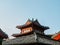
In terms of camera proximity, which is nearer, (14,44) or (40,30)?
(14,44)

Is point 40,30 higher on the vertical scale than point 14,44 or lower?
higher

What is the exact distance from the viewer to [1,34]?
23.9 metres

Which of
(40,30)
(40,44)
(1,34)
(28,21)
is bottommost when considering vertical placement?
(40,44)

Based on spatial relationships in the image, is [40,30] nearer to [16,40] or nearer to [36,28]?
[36,28]

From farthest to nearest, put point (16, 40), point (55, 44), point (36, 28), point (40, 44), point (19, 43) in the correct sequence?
point (36, 28) < point (55, 44) < point (16, 40) < point (19, 43) < point (40, 44)

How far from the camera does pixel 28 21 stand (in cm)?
3600

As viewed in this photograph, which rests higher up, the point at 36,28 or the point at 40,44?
the point at 36,28

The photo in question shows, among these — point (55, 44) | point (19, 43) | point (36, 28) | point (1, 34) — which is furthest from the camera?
point (36, 28)

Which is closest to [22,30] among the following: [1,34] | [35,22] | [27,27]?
[27,27]

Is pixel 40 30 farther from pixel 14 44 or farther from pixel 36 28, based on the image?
pixel 14 44

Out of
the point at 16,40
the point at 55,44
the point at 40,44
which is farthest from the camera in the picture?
the point at 55,44

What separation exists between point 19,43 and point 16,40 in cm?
143

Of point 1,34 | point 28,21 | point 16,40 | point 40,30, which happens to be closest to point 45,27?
point 40,30

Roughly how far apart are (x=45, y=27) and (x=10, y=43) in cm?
2049
